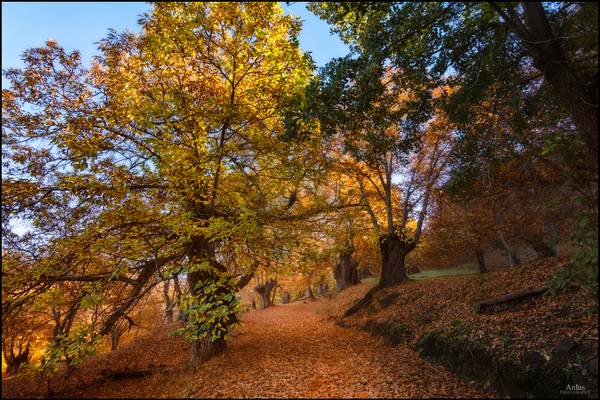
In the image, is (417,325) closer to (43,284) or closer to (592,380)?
(592,380)

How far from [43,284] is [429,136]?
1500 centimetres

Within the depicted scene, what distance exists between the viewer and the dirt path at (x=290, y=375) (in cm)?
637

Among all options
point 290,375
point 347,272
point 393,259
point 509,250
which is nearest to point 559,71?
point 290,375

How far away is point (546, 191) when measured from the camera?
7.12m

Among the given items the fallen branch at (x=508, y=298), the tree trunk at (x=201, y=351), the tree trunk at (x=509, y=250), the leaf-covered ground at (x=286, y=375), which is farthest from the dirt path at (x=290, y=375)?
the tree trunk at (x=509, y=250)

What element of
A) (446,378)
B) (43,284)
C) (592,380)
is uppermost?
(43,284)

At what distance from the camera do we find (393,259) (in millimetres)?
15797

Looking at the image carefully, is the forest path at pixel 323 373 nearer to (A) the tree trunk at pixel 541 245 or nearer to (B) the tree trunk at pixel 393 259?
(B) the tree trunk at pixel 393 259

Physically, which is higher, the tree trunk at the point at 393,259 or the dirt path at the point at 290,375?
the tree trunk at the point at 393,259

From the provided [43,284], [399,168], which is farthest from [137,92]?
[399,168]

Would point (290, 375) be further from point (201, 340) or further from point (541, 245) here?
point (541, 245)

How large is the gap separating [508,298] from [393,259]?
25.1 ft

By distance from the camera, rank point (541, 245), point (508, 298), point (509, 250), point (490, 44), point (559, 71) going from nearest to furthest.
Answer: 1. point (559, 71)
2. point (490, 44)
3. point (508, 298)
4. point (541, 245)
5. point (509, 250)

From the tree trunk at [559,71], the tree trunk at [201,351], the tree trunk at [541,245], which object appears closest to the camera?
the tree trunk at [559,71]
